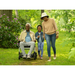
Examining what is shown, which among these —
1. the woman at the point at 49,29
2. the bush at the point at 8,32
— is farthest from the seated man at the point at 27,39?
the bush at the point at 8,32

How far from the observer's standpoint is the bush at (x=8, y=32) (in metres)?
7.41

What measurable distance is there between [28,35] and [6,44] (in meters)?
2.26

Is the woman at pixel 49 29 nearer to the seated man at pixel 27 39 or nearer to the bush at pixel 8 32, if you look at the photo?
the seated man at pixel 27 39

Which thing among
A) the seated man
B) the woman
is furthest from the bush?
the woman

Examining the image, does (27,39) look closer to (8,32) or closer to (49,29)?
(49,29)

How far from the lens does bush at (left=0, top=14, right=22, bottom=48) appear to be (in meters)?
7.41

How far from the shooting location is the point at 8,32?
7.49 metres

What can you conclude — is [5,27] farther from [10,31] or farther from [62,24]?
[62,24]

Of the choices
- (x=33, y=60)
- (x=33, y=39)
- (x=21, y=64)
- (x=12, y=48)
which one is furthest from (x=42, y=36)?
(x=12, y=48)

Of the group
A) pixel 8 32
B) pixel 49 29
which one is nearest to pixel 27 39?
pixel 49 29

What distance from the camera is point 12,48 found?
7574mm

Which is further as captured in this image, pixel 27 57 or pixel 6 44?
pixel 6 44

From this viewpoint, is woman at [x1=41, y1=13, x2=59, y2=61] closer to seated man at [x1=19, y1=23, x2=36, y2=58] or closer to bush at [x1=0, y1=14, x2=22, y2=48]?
seated man at [x1=19, y1=23, x2=36, y2=58]

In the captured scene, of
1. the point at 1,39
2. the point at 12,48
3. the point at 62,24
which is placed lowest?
the point at 12,48
